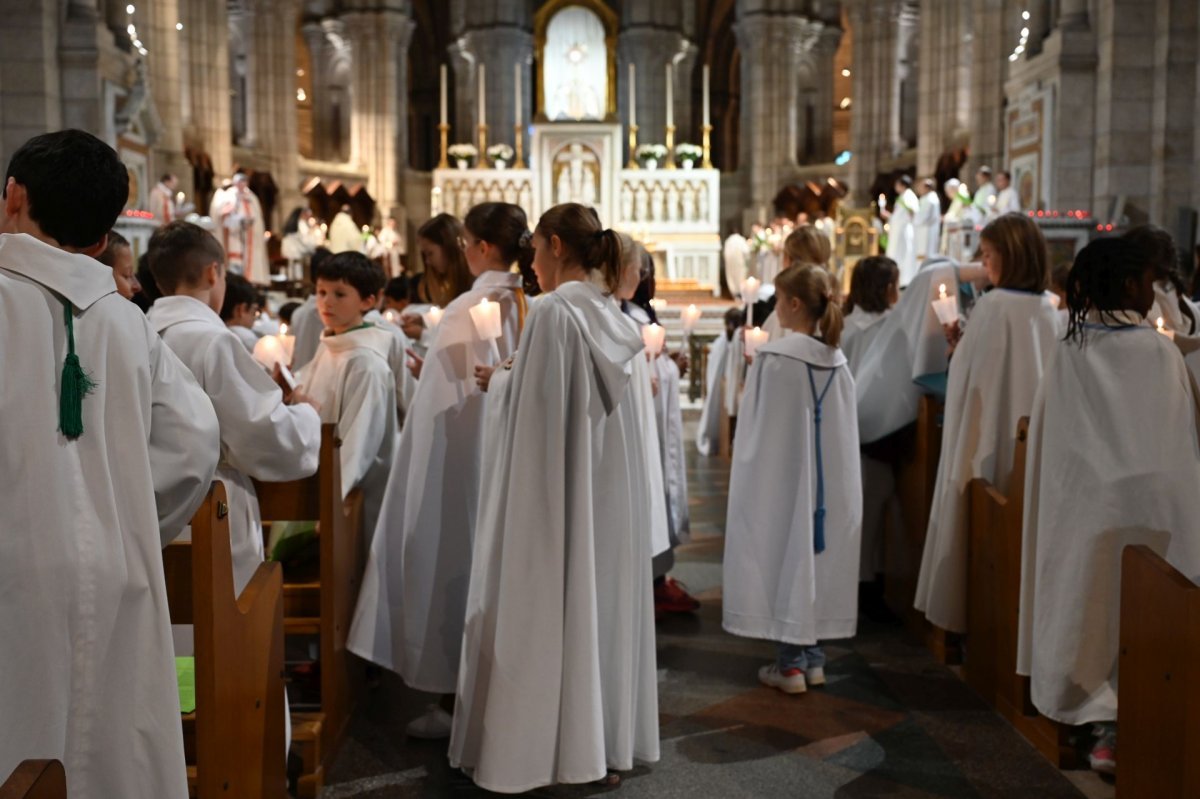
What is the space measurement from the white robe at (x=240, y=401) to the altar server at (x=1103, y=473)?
2.17 m

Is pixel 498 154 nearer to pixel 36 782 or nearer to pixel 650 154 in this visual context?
pixel 650 154

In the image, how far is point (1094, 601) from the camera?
12.2 feet

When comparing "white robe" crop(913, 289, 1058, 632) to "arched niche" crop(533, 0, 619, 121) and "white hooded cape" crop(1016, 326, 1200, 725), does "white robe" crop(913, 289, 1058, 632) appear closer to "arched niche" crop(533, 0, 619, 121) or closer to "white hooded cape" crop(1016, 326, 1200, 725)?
"white hooded cape" crop(1016, 326, 1200, 725)

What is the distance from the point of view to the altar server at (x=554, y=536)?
140 inches

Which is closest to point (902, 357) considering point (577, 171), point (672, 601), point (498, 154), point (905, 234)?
point (672, 601)

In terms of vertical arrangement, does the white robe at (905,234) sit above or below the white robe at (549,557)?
above

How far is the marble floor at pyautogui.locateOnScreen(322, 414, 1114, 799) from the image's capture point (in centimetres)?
394

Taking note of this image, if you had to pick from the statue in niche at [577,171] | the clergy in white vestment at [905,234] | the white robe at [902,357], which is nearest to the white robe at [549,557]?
the white robe at [902,357]

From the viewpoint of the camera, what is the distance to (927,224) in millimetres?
18062

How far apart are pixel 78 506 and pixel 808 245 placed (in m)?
3.94

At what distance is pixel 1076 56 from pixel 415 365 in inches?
430

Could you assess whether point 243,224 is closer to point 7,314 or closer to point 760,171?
point 760,171

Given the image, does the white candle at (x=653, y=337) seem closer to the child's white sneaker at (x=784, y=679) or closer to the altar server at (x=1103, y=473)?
the child's white sneaker at (x=784, y=679)

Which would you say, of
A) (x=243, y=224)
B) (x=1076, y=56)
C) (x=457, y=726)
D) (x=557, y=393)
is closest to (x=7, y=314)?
(x=557, y=393)
